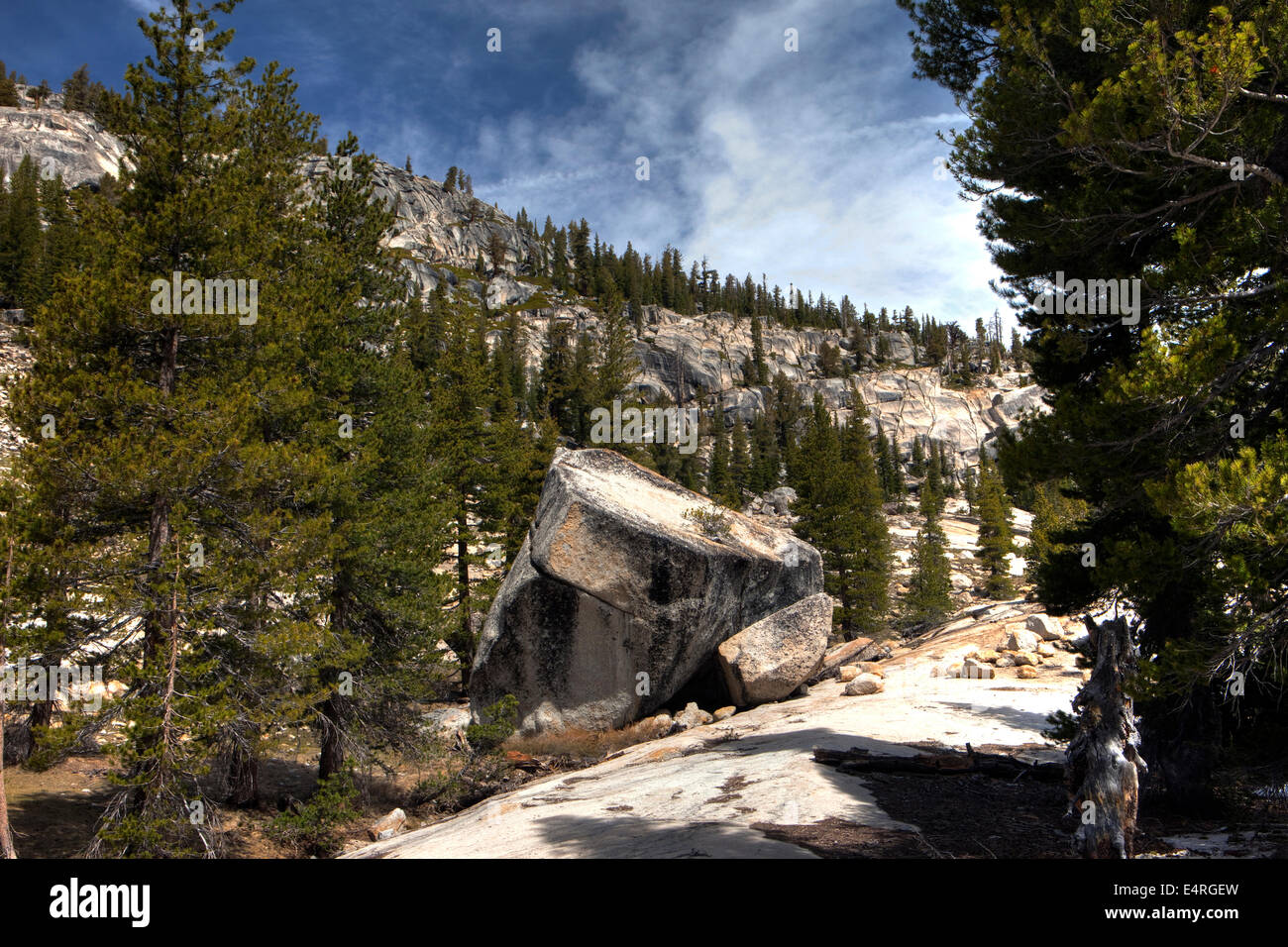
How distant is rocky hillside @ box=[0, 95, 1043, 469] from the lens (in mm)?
137250

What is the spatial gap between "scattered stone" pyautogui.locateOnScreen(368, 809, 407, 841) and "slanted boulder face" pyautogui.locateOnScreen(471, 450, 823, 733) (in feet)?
12.7

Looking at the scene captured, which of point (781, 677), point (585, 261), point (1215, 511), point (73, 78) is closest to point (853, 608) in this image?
point (781, 677)

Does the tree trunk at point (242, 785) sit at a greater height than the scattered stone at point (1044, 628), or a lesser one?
lesser

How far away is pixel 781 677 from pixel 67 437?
16.1 meters

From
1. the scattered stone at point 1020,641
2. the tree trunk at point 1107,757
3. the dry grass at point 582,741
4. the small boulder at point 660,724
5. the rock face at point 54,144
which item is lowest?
the dry grass at point 582,741

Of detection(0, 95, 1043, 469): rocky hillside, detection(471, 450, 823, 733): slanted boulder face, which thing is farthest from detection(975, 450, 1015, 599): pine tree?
detection(0, 95, 1043, 469): rocky hillside

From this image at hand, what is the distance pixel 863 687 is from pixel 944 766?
873 centimetres

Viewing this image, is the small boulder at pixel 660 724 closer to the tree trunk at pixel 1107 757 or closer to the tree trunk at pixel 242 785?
the tree trunk at pixel 242 785

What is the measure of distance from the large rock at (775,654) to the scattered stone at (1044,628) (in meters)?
10.3

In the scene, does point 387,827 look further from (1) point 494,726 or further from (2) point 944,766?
(2) point 944,766

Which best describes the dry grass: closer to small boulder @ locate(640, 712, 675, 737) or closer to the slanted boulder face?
small boulder @ locate(640, 712, 675, 737)

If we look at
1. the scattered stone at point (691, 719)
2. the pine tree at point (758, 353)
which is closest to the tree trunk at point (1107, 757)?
the scattered stone at point (691, 719)

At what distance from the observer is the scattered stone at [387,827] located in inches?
516
